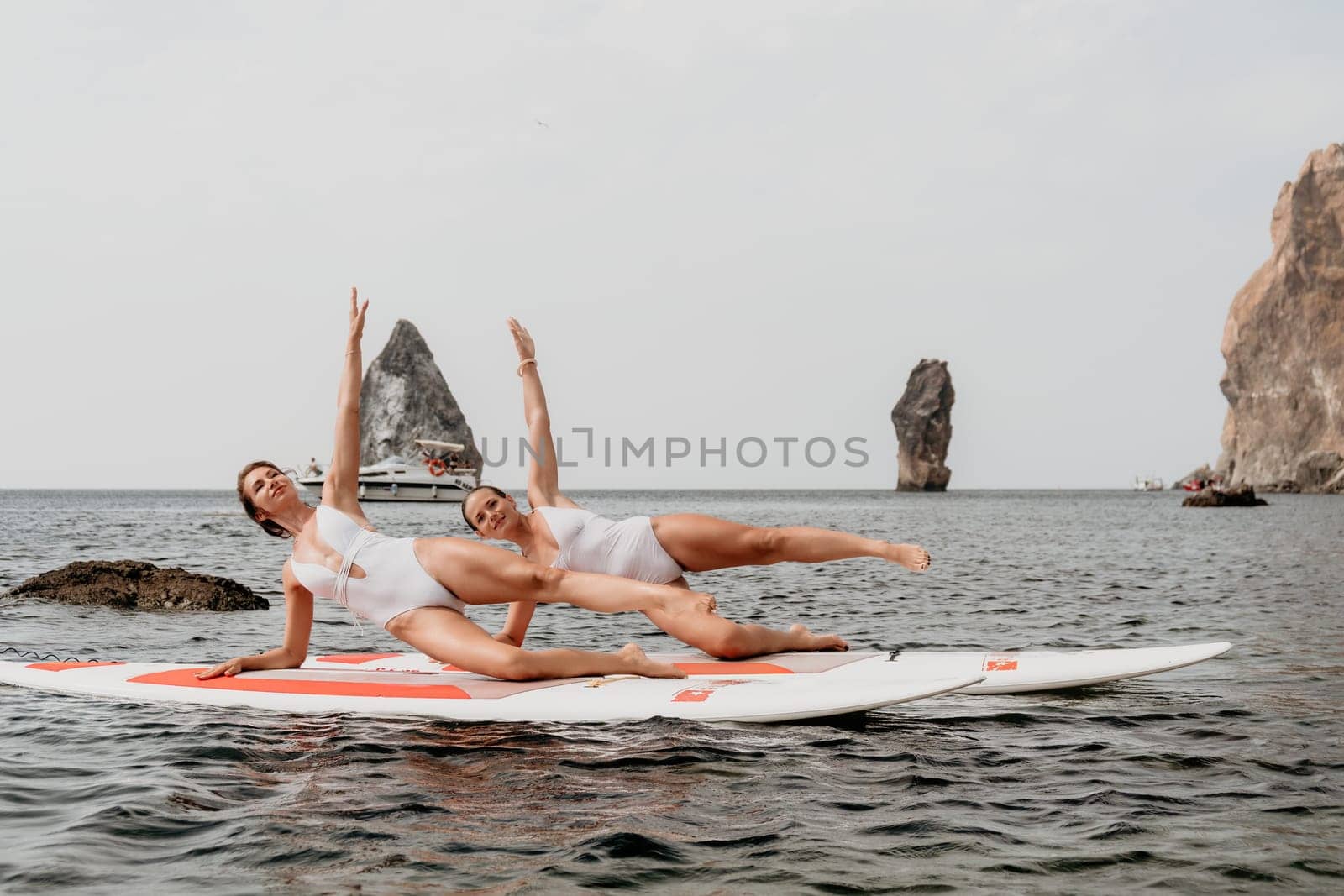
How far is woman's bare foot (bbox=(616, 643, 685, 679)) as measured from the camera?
7.29m

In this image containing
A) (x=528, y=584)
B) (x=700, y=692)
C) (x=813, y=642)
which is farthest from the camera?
(x=813, y=642)

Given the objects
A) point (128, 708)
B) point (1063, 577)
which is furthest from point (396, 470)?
point (128, 708)

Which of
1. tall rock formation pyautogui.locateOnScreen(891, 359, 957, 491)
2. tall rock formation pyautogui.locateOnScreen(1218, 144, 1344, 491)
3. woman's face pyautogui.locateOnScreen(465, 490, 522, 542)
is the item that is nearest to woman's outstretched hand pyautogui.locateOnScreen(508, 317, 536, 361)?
woman's face pyautogui.locateOnScreen(465, 490, 522, 542)

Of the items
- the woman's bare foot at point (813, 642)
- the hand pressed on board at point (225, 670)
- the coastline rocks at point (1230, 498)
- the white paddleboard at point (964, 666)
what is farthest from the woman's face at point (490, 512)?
the coastline rocks at point (1230, 498)

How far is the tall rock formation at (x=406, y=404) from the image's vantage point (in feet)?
417

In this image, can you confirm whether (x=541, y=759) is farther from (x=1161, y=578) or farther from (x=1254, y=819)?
(x=1161, y=578)

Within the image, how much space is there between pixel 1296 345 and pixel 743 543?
125 metres

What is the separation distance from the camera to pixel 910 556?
6715 millimetres

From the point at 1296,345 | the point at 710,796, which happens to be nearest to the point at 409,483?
the point at 710,796

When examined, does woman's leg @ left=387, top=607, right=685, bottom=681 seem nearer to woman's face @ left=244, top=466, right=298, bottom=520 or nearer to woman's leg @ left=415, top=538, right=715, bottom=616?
woman's leg @ left=415, top=538, right=715, bottom=616

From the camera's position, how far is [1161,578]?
20453 millimetres

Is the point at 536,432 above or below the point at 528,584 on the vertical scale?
above

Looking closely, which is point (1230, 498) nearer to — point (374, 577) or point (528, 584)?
point (528, 584)

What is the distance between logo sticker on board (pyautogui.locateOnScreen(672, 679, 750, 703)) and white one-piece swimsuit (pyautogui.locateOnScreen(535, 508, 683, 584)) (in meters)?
0.76
